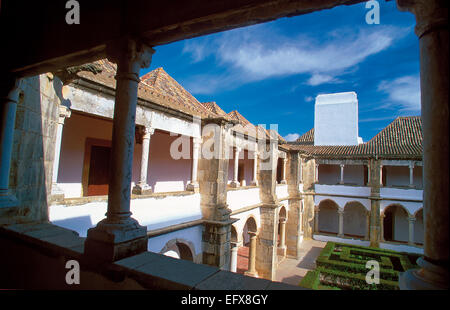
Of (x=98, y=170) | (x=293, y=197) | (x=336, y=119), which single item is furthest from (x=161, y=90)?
(x=336, y=119)

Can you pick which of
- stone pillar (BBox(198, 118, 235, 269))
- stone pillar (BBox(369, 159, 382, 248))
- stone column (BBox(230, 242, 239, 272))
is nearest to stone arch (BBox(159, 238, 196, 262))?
stone pillar (BBox(198, 118, 235, 269))

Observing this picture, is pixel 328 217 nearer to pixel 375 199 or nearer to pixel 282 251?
pixel 375 199

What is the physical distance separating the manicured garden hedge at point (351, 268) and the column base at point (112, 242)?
30.2 feet

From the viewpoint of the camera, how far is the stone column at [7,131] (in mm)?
3477

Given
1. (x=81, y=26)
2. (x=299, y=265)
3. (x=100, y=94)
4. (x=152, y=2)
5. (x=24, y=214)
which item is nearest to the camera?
(x=152, y=2)

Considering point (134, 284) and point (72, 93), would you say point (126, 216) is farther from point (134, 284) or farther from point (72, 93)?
point (72, 93)

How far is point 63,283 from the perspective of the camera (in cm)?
266

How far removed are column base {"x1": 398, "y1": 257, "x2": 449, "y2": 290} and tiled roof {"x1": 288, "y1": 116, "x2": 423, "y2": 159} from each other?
16.3m

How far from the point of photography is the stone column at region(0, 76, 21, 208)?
3.48m

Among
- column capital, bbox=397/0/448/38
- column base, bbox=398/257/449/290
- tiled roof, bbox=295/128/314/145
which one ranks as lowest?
column base, bbox=398/257/449/290

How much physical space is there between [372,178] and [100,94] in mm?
18352

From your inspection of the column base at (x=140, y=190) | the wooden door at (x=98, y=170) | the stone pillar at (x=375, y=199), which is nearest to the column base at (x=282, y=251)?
the stone pillar at (x=375, y=199)

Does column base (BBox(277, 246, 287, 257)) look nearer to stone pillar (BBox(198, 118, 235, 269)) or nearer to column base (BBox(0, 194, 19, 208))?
stone pillar (BBox(198, 118, 235, 269))
